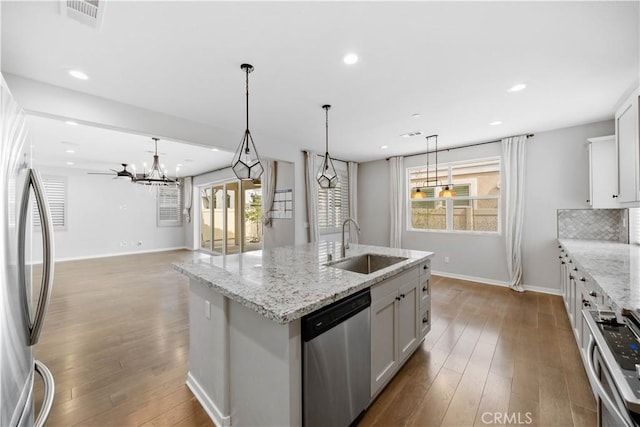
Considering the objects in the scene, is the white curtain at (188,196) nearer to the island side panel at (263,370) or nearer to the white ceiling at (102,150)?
the white ceiling at (102,150)

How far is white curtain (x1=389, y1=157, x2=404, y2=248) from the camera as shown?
18.4ft

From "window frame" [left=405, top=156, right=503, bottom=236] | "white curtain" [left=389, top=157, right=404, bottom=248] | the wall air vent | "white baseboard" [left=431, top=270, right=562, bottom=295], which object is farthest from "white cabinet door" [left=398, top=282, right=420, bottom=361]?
"white curtain" [left=389, top=157, right=404, bottom=248]

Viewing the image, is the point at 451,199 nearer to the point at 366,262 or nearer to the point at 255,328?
the point at 366,262

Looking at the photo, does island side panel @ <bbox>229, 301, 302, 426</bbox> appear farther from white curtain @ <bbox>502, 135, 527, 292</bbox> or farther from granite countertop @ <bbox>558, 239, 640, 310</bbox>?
white curtain @ <bbox>502, 135, 527, 292</bbox>

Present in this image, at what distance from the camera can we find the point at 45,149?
4926 millimetres

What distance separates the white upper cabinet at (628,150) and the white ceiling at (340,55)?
12.2 inches

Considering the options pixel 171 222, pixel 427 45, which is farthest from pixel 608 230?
pixel 171 222

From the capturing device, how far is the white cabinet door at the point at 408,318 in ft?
6.78

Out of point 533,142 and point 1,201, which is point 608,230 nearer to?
point 533,142

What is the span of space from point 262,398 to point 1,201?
4.40 feet

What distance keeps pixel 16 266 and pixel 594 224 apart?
5.73m

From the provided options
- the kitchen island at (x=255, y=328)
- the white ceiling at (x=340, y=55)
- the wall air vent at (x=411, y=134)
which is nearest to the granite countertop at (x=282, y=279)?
the kitchen island at (x=255, y=328)

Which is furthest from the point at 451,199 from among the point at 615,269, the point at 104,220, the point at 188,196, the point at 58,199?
the point at 58,199

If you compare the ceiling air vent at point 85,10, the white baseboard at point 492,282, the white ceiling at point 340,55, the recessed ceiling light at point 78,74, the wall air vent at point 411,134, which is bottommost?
the white baseboard at point 492,282
